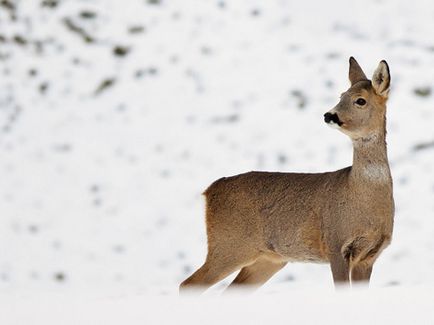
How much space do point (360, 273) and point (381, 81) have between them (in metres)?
1.13

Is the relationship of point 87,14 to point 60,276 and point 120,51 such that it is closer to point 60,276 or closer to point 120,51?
point 120,51

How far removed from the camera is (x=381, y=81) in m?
7.13

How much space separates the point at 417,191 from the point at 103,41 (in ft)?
16.5

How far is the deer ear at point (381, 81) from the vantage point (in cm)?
711

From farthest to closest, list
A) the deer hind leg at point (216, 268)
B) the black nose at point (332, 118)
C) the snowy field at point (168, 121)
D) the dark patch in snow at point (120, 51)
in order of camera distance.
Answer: the dark patch in snow at point (120, 51) → the snowy field at point (168, 121) → the deer hind leg at point (216, 268) → the black nose at point (332, 118)

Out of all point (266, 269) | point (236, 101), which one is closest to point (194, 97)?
point (236, 101)

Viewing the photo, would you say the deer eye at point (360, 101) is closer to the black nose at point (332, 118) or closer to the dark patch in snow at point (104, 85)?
the black nose at point (332, 118)

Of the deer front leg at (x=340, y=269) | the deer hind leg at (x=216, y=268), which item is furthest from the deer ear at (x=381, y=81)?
the deer hind leg at (x=216, y=268)

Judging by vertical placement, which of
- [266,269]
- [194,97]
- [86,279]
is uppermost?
[194,97]

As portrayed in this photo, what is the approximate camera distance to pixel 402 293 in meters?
4.34

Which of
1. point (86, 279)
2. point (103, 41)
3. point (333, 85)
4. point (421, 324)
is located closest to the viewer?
point (421, 324)

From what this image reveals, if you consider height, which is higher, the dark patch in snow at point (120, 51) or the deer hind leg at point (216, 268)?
the dark patch in snow at point (120, 51)

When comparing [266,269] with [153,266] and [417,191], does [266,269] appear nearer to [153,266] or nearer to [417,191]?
[153,266]

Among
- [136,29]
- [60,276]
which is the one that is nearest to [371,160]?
[60,276]
